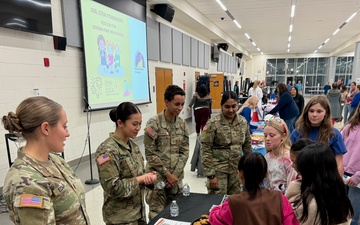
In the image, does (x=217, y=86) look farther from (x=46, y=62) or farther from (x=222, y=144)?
(x=222, y=144)

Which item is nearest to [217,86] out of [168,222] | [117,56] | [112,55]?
[117,56]

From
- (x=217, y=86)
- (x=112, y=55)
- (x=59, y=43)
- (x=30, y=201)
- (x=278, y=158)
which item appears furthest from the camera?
(x=217, y=86)

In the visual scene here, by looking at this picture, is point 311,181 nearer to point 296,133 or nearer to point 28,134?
point 296,133

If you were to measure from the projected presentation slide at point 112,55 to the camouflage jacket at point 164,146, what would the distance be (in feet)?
9.12

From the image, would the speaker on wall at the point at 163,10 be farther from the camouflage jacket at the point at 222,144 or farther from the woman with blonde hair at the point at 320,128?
the woman with blonde hair at the point at 320,128

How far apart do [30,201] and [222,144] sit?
1553 mm

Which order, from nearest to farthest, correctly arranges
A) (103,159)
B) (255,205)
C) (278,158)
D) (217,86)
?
(255,205) → (103,159) → (278,158) → (217,86)

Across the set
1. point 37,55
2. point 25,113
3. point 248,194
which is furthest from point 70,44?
point 248,194

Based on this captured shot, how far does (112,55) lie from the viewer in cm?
484

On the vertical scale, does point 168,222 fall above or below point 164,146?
below

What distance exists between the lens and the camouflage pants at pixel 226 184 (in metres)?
2.08

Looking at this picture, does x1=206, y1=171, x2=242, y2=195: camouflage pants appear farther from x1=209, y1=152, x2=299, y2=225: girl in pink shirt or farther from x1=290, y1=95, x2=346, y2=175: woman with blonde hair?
x1=209, y1=152, x2=299, y2=225: girl in pink shirt

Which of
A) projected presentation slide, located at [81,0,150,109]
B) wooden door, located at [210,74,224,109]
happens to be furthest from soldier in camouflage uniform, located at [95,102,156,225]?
wooden door, located at [210,74,224,109]

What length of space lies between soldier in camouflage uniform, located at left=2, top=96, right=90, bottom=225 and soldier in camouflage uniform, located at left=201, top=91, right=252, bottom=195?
Result: 1229 mm
